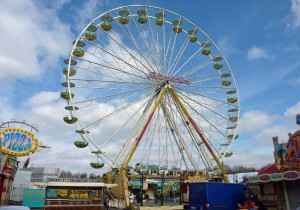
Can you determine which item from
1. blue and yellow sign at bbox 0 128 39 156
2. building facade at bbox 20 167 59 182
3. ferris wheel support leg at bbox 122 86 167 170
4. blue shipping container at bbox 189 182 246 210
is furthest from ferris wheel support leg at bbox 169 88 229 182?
building facade at bbox 20 167 59 182

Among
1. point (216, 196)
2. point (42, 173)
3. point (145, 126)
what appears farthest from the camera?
point (42, 173)

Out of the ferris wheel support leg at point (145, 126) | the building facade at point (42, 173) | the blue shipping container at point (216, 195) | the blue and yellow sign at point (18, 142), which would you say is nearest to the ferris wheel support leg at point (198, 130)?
the ferris wheel support leg at point (145, 126)

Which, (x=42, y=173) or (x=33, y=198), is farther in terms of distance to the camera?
(x=42, y=173)

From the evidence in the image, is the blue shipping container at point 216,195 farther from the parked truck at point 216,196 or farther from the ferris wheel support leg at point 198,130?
the ferris wheel support leg at point 198,130

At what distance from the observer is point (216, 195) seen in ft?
53.2

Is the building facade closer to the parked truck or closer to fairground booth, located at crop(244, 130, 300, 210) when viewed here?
fairground booth, located at crop(244, 130, 300, 210)

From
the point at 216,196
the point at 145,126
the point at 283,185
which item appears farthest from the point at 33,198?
the point at 283,185

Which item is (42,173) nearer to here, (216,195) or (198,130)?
(198,130)

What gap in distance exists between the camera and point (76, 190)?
692 inches

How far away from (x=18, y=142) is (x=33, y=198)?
15.0 m

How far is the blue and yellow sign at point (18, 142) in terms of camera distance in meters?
19.9

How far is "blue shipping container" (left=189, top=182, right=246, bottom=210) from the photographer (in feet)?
52.4

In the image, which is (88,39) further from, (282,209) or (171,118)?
(282,209)

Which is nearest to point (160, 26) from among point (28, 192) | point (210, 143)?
point (210, 143)
